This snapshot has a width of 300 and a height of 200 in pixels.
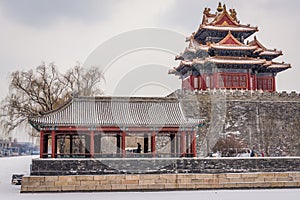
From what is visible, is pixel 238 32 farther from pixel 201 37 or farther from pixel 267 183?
pixel 267 183

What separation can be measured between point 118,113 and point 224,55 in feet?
42.3

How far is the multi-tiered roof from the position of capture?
94.7ft

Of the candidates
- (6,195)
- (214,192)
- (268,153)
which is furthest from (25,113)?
(268,153)

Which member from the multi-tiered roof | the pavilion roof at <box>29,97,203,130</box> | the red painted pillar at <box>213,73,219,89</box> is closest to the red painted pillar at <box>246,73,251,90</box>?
the multi-tiered roof

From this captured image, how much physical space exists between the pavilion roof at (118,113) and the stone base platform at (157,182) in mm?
2405

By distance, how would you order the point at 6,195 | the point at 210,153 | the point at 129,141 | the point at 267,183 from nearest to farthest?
the point at 6,195 < the point at 267,183 < the point at 210,153 < the point at 129,141

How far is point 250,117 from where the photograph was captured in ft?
91.0

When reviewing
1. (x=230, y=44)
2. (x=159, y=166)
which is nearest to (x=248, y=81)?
(x=230, y=44)

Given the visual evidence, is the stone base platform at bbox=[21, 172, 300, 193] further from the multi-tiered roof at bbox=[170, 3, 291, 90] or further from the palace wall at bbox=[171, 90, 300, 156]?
the multi-tiered roof at bbox=[170, 3, 291, 90]

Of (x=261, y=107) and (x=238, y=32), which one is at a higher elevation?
(x=238, y=32)

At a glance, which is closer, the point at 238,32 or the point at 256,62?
the point at 256,62

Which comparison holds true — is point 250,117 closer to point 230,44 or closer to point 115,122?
point 230,44

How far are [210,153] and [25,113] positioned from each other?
12.2 metres

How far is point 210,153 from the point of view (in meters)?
25.7
